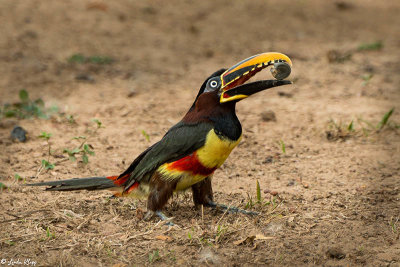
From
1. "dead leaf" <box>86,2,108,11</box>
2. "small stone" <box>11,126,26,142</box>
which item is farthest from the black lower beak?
"dead leaf" <box>86,2,108,11</box>

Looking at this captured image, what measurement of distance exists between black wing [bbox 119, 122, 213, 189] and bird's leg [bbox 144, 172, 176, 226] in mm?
87

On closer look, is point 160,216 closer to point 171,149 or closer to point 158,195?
point 158,195

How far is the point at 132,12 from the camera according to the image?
32.2ft

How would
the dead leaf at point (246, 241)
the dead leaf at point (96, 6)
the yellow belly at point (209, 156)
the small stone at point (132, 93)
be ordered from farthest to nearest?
the dead leaf at point (96, 6) → the small stone at point (132, 93) → the yellow belly at point (209, 156) → the dead leaf at point (246, 241)

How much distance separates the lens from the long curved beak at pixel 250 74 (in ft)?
13.0

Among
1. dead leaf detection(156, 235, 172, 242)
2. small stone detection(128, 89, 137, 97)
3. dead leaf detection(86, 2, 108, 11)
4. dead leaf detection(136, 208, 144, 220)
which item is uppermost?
dead leaf detection(86, 2, 108, 11)

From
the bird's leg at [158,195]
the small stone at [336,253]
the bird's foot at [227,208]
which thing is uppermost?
the bird's leg at [158,195]

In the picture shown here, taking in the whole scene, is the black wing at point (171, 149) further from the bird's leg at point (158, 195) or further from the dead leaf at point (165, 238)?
the dead leaf at point (165, 238)

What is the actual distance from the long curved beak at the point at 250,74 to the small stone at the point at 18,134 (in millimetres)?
2482

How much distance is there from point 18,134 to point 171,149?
2.24 meters

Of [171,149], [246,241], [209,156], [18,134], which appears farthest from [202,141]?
[18,134]

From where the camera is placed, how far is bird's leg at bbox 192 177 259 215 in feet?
14.2

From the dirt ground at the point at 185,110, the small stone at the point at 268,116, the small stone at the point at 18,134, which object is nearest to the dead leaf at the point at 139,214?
the dirt ground at the point at 185,110

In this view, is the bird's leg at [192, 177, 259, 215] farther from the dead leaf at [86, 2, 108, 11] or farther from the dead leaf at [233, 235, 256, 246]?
the dead leaf at [86, 2, 108, 11]
